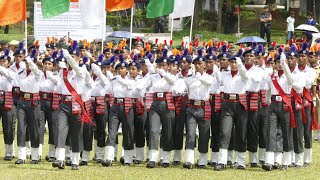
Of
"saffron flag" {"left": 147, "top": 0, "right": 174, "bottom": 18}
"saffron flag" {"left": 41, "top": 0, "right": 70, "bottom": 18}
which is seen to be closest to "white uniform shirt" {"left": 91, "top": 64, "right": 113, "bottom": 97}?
"saffron flag" {"left": 41, "top": 0, "right": 70, "bottom": 18}

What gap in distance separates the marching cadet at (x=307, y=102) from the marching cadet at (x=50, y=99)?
4.38 meters

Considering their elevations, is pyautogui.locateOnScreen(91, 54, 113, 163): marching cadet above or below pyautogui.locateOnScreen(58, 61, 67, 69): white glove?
below

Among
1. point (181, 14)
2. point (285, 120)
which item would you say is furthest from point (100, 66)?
point (181, 14)

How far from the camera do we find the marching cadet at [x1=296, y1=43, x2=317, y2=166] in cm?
1925

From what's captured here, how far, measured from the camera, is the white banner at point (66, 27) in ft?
91.6

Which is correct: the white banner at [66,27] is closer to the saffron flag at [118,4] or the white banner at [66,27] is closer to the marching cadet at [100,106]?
the saffron flag at [118,4]

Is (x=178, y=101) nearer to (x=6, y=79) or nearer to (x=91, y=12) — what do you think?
(x=6, y=79)

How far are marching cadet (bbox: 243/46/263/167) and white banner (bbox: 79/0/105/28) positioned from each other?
8.38 m

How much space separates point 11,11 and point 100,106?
3974 mm

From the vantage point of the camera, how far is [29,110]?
1945 centimetres

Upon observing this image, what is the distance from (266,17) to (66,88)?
2178cm

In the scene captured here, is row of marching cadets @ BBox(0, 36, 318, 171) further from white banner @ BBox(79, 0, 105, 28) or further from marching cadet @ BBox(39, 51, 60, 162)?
A: white banner @ BBox(79, 0, 105, 28)

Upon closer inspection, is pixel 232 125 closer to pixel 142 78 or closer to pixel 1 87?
pixel 142 78

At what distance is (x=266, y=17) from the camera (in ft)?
129
